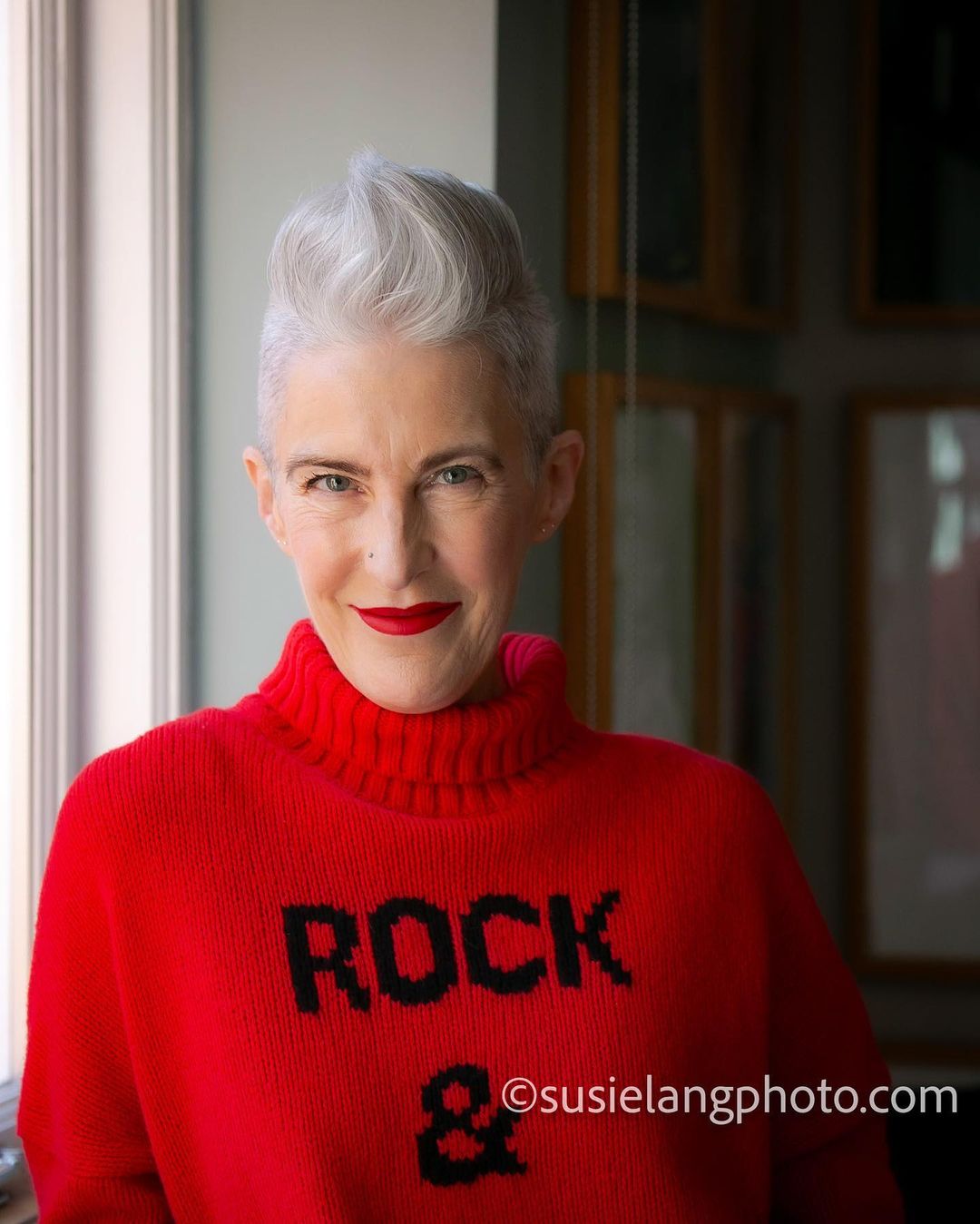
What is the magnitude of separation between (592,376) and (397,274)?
39.2 inches

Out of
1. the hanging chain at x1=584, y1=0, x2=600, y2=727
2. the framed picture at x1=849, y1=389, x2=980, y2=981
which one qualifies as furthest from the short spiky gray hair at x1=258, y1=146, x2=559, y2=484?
the framed picture at x1=849, y1=389, x2=980, y2=981

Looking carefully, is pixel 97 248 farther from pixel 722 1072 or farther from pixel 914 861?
pixel 914 861

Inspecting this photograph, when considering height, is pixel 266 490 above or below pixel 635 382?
below

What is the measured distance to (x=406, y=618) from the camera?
3.00ft

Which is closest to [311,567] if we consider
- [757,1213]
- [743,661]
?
[757,1213]

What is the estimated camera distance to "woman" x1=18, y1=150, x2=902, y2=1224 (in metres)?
0.88

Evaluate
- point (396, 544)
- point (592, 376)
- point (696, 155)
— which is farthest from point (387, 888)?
point (696, 155)

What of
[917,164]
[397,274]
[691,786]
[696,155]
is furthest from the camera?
[917,164]

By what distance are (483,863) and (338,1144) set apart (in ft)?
0.70

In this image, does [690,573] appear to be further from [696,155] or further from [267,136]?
[267,136]

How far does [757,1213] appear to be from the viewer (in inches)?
40.7

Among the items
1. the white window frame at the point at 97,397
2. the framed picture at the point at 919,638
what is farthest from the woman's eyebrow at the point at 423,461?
the framed picture at the point at 919,638

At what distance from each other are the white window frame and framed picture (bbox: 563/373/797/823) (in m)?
0.63

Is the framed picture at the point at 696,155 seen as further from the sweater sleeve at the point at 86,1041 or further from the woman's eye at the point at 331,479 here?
the sweater sleeve at the point at 86,1041
